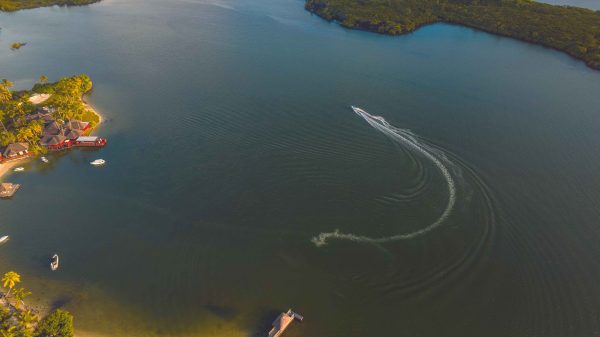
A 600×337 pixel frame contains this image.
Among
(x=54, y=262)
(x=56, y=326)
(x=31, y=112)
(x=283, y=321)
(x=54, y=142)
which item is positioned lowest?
(x=54, y=262)

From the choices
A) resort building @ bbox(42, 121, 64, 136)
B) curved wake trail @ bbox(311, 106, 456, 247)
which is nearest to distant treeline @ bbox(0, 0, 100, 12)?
resort building @ bbox(42, 121, 64, 136)

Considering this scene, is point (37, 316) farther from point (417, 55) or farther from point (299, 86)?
point (417, 55)

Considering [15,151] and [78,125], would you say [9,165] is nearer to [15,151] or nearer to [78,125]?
[15,151]

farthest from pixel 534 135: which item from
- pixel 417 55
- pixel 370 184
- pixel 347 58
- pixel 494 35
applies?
pixel 494 35

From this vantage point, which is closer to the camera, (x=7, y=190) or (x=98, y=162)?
(x=7, y=190)

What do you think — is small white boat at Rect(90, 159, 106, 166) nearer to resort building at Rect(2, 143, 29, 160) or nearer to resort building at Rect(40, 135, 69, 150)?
resort building at Rect(40, 135, 69, 150)

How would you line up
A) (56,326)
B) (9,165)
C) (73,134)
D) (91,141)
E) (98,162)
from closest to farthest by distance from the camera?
(56,326) → (9,165) → (98,162) → (91,141) → (73,134)

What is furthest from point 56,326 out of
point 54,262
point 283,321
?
point 283,321
